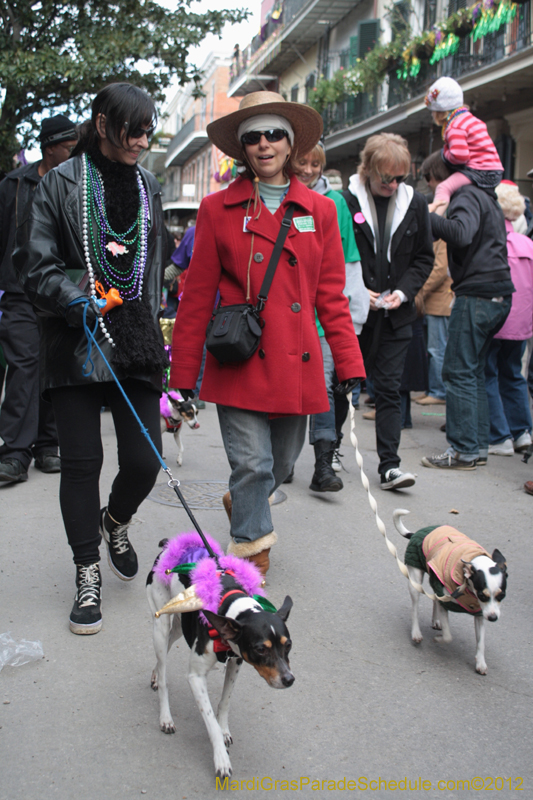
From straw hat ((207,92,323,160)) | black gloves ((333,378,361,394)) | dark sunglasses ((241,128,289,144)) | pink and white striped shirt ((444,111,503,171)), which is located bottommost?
black gloves ((333,378,361,394))

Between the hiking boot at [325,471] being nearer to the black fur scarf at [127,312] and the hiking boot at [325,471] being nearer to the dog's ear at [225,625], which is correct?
the black fur scarf at [127,312]

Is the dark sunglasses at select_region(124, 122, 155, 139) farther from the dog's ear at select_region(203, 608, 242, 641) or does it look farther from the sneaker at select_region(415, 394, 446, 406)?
the sneaker at select_region(415, 394, 446, 406)

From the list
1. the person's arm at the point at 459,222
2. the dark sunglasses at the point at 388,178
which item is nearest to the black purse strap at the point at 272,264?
the dark sunglasses at the point at 388,178

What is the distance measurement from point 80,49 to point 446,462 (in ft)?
33.3

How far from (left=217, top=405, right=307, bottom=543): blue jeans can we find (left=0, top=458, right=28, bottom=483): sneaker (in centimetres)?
235

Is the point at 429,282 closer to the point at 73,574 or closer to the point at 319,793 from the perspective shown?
the point at 73,574

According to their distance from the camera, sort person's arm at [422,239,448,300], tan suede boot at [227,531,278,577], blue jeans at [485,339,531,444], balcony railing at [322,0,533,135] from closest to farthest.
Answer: tan suede boot at [227,531,278,577] < blue jeans at [485,339,531,444] < person's arm at [422,239,448,300] < balcony railing at [322,0,533,135]

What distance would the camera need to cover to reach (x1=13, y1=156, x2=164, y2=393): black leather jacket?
3.21 metres

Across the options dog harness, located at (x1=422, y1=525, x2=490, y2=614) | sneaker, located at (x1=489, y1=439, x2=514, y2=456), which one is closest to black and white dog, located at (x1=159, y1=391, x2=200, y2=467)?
sneaker, located at (x1=489, y1=439, x2=514, y2=456)

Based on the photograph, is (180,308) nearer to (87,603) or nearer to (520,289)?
(87,603)

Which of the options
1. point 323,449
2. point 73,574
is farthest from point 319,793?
point 323,449

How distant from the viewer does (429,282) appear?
902 cm

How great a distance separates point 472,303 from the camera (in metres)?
6.37

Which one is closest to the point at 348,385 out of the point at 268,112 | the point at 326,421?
the point at 268,112
